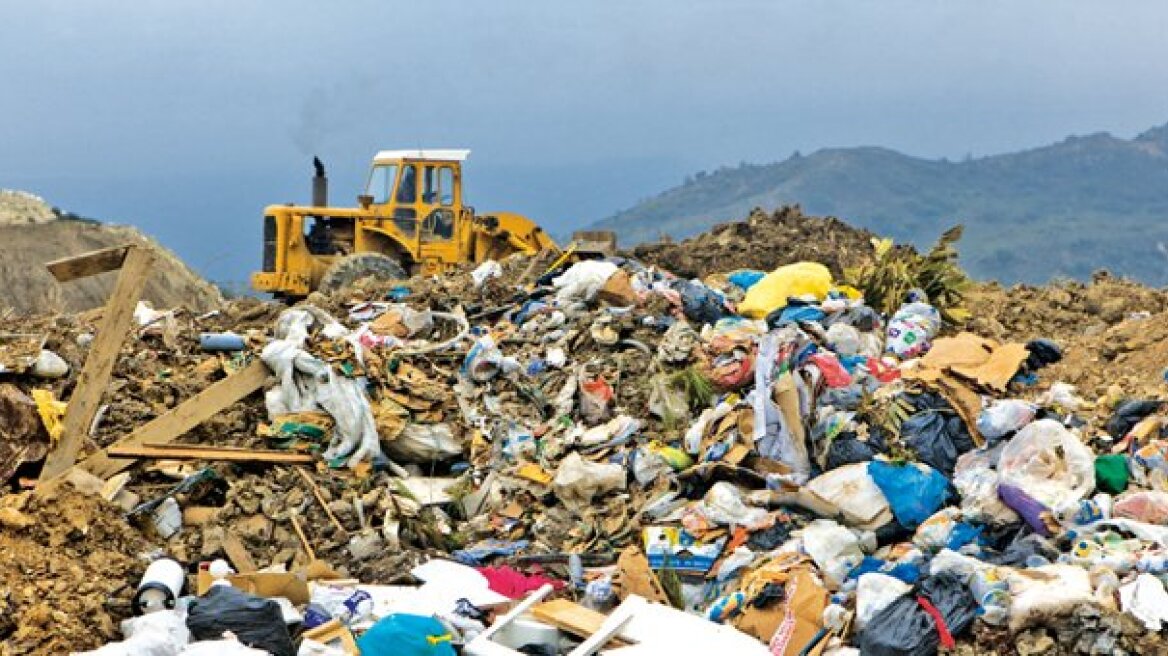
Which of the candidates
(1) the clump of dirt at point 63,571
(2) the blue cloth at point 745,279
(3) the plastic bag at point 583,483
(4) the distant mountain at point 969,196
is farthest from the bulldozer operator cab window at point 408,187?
(4) the distant mountain at point 969,196

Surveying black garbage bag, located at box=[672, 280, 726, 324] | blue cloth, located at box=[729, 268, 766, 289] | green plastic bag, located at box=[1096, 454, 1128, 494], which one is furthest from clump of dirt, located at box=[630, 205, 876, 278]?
green plastic bag, located at box=[1096, 454, 1128, 494]

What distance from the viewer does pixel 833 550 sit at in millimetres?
6625

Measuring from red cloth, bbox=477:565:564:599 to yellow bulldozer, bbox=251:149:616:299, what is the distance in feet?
28.2

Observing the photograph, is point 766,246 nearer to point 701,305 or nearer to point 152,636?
point 701,305

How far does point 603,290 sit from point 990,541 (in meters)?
3.87

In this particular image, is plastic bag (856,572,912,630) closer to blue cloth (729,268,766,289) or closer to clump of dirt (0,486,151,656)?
clump of dirt (0,486,151,656)

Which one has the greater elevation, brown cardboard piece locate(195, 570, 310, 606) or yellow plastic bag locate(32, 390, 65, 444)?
yellow plastic bag locate(32, 390, 65, 444)

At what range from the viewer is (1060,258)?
236 feet

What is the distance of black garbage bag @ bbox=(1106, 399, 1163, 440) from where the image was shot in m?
7.46

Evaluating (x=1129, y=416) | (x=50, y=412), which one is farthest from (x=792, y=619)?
(x=50, y=412)

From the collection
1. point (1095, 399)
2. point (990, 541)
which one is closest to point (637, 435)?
point (990, 541)

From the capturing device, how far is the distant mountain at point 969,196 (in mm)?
81625

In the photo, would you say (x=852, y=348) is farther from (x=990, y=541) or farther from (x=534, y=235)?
(x=534, y=235)

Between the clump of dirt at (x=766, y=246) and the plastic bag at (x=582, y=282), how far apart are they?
3120 mm
